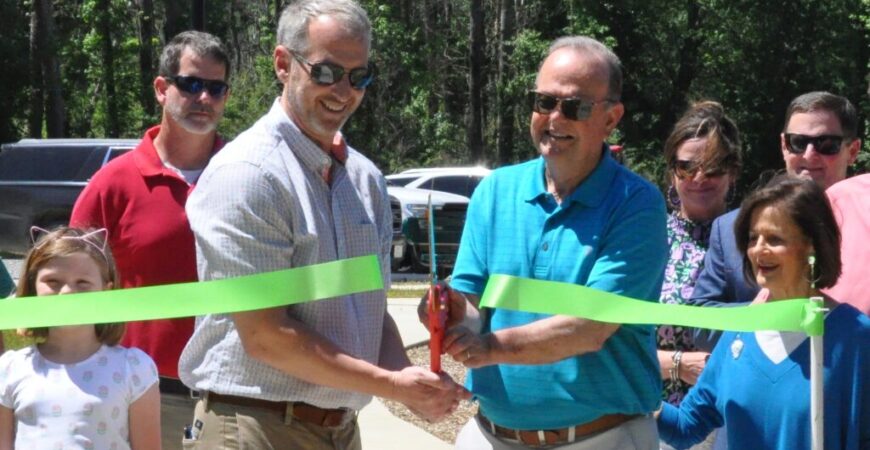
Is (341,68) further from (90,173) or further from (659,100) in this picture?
(659,100)

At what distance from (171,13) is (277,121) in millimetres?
36952

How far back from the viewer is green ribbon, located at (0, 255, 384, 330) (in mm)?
3133

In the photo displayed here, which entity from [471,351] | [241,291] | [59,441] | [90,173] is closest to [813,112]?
[471,351]

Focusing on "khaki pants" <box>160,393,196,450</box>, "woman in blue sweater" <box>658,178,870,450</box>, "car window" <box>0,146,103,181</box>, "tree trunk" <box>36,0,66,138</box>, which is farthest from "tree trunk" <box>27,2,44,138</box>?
"woman in blue sweater" <box>658,178,870,450</box>

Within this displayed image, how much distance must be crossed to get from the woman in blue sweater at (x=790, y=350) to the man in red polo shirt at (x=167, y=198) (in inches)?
82.2

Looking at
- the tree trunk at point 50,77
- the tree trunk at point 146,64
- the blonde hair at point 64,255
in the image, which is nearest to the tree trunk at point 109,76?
the tree trunk at point 146,64

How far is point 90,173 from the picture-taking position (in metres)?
19.4

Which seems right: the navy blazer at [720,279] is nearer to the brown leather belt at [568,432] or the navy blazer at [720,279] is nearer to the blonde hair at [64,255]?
the brown leather belt at [568,432]

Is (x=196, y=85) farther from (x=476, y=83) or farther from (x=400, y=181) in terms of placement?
(x=476, y=83)

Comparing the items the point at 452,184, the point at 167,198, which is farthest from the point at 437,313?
the point at 452,184

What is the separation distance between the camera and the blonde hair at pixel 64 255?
354 cm

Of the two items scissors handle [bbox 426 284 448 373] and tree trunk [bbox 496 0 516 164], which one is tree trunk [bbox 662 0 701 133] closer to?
tree trunk [bbox 496 0 516 164]

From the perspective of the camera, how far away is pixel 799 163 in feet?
15.0

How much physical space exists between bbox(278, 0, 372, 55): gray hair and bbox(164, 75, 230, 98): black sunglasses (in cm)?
165
